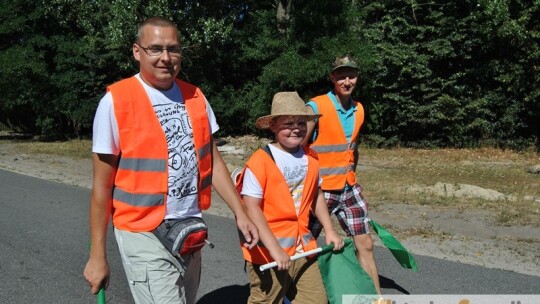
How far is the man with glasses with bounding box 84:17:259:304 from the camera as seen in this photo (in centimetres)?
274

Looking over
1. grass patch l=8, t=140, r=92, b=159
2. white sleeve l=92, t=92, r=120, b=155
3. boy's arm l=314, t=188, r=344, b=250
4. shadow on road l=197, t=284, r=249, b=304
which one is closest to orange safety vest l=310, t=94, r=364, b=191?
boy's arm l=314, t=188, r=344, b=250

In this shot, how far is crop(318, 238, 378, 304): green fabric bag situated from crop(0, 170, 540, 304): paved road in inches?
61.5

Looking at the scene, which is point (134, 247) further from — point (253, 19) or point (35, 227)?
point (253, 19)

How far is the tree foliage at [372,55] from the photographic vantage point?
17859mm

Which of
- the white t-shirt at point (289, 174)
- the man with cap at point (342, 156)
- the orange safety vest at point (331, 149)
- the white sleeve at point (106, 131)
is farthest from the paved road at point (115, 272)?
the white sleeve at point (106, 131)

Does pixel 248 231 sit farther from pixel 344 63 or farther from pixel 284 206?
pixel 344 63

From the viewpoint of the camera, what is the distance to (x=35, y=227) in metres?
7.85

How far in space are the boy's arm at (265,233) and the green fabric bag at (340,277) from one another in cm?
44

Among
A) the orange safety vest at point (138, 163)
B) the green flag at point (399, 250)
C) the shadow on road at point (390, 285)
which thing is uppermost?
the orange safety vest at point (138, 163)

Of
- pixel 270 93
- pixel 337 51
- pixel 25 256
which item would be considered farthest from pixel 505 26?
pixel 25 256

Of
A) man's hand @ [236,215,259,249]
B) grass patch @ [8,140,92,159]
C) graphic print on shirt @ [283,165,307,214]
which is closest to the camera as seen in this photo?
man's hand @ [236,215,259,249]

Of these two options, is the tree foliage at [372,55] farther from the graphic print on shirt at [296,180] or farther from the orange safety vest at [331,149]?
the graphic print on shirt at [296,180]

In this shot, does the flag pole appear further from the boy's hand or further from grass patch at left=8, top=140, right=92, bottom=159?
grass patch at left=8, top=140, right=92, bottom=159

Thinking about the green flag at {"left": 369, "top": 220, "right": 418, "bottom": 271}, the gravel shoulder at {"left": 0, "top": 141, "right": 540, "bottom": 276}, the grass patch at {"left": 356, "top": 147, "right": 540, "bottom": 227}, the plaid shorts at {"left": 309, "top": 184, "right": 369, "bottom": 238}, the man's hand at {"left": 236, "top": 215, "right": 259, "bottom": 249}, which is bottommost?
the grass patch at {"left": 356, "top": 147, "right": 540, "bottom": 227}
